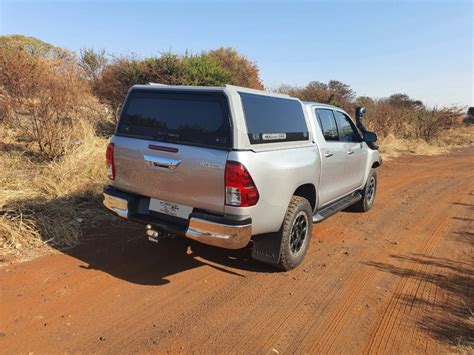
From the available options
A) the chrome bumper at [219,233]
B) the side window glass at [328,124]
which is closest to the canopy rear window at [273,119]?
the side window glass at [328,124]

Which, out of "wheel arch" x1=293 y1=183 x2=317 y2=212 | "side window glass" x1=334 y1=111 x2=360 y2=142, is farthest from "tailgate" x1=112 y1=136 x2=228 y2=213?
"side window glass" x1=334 y1=111 x2=360 y2=142

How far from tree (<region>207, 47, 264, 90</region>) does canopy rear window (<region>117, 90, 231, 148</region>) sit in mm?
12710

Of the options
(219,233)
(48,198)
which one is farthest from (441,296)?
(48,198)

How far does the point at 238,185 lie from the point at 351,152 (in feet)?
10.4

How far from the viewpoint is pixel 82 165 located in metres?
7.15

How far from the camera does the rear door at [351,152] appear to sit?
5886 millimetres

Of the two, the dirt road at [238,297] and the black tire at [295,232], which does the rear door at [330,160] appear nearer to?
the black tire at [295,232]

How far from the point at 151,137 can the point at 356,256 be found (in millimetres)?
3066

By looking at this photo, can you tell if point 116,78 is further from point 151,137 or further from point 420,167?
point 420,167

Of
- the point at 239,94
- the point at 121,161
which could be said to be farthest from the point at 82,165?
the point at 239,94

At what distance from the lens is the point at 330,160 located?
204 inches

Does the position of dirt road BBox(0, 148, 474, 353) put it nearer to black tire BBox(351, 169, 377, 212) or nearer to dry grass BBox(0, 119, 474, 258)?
dry grass BBox(0, 119, 474, 258)

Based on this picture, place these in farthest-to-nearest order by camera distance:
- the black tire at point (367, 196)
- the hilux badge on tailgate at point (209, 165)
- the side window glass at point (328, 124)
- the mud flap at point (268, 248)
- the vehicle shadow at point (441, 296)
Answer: the black tire at point (367, 196)
the side window glass at point (328, 124)
the mud flap at point (268, 248)
the hilux badge on tailgate at point (209, 165)
the vehicle shadow at point (441, 296)

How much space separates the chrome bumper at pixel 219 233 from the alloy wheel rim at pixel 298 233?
94 cm
